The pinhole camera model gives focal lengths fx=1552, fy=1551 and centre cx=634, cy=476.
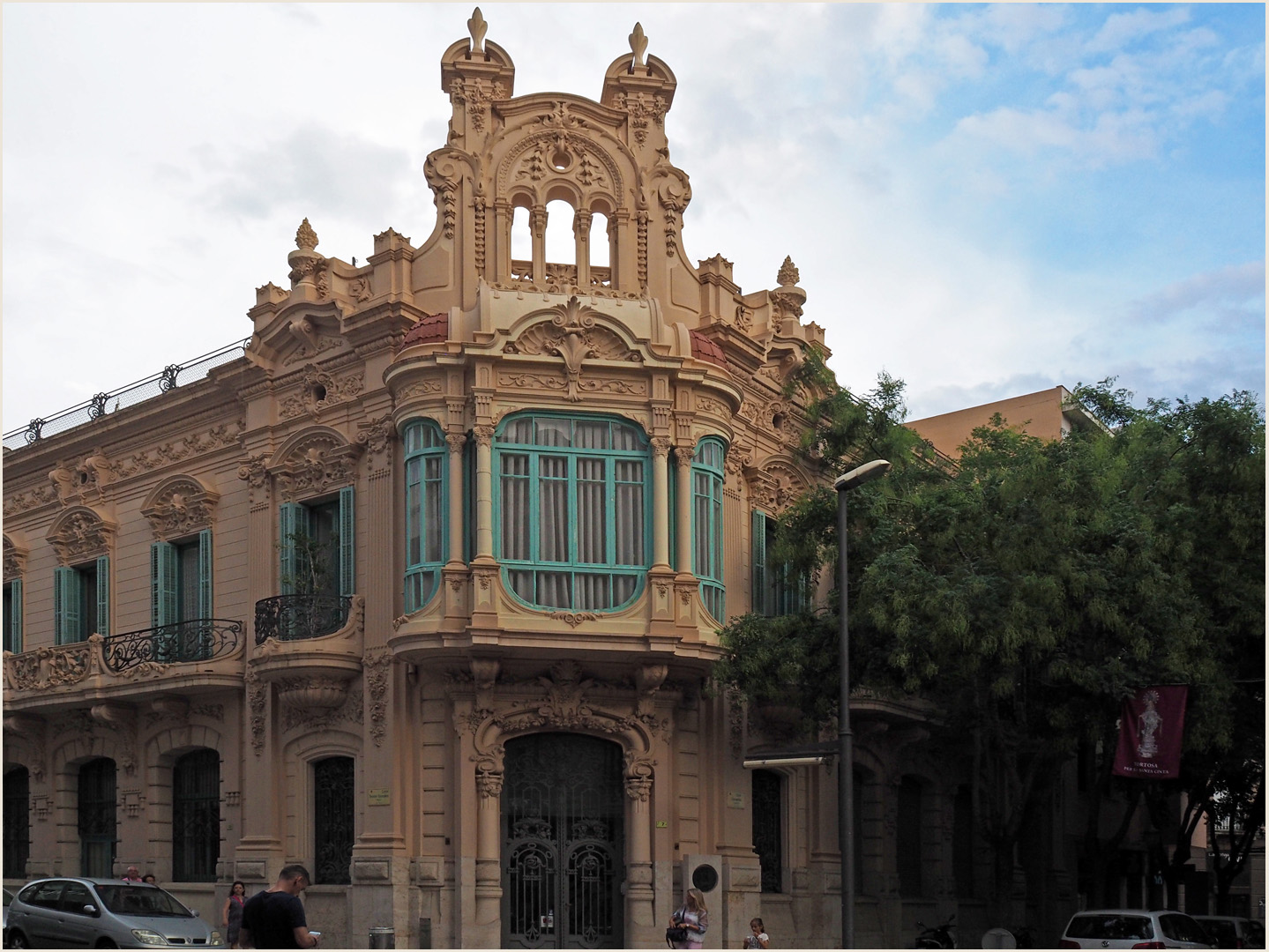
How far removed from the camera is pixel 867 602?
72.2ft

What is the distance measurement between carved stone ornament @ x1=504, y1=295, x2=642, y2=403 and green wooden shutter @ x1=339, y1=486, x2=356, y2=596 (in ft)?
12.7

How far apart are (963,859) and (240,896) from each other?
53.2ft

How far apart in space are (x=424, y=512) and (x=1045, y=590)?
8943 millimetres

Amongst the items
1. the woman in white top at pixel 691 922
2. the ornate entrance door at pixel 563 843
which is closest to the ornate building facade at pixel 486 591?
the ornate entrance door at pixel 563 843

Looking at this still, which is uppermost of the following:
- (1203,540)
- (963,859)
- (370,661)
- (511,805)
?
(1203,540)

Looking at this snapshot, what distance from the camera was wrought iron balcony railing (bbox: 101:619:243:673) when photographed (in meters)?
25.8

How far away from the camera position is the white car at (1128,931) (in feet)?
69.5

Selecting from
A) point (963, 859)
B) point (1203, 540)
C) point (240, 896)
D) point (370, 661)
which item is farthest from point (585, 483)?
point (963, 859)

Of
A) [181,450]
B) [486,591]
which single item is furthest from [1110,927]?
[181,450]

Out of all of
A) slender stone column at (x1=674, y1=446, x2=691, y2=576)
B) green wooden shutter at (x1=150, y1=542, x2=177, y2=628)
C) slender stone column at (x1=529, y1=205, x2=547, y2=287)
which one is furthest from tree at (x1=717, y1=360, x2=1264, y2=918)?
green wooden shutter at (x1=150, y1=542, x2=177, y2=628)

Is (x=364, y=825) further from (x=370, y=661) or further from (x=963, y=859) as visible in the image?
(x=963, y=859)

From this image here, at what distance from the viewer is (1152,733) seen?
21.8 m

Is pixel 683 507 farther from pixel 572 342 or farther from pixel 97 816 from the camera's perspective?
pixel 97 816

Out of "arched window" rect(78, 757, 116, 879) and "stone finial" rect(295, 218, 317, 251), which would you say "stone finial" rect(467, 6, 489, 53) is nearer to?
"stone finial" rect(295, 218, 317, 251)
